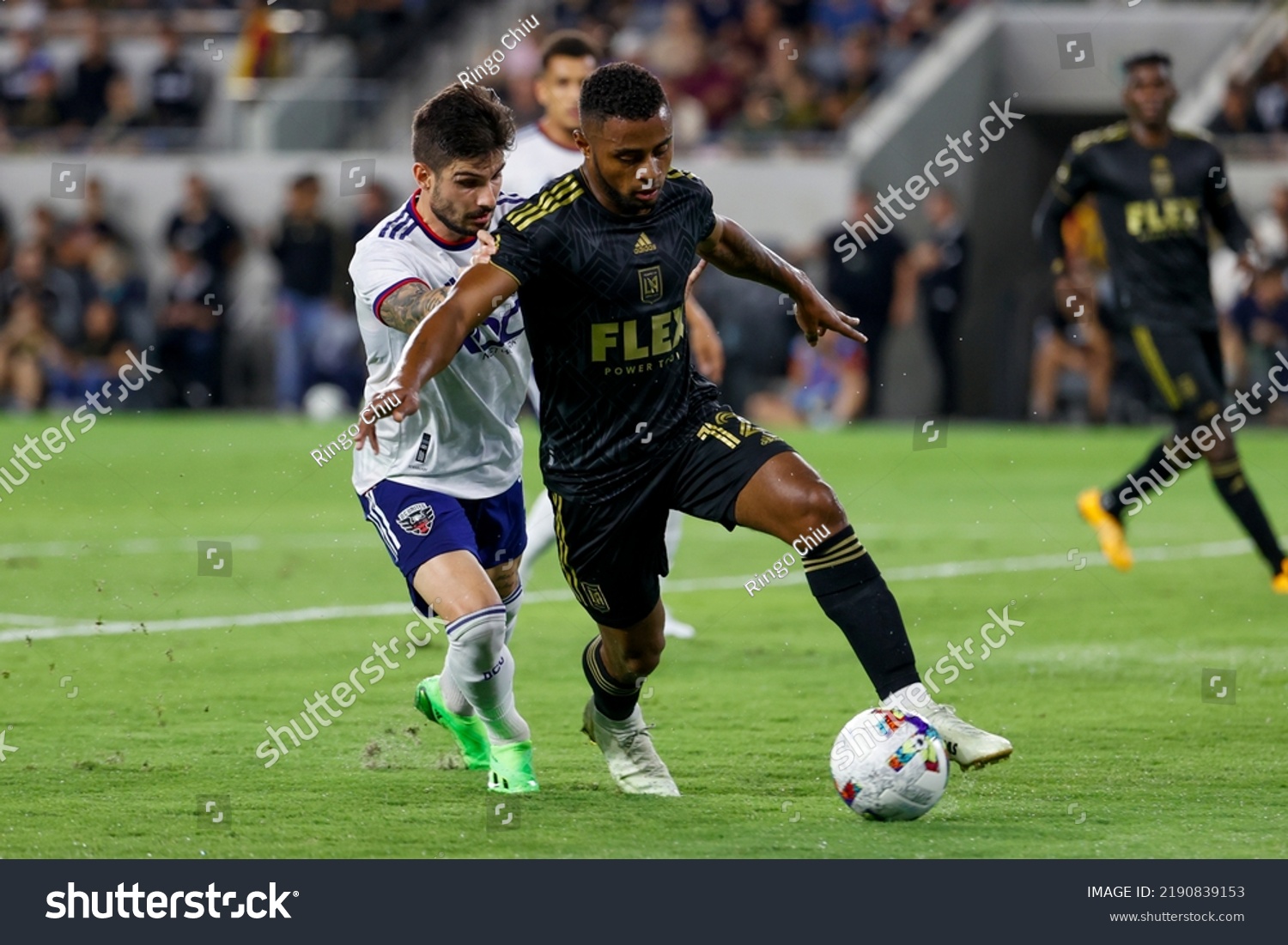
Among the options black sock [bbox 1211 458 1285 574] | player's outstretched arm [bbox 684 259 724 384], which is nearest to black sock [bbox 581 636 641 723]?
player's outstretched arm [bbox 684 259 724 384]

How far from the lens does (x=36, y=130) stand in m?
22.9

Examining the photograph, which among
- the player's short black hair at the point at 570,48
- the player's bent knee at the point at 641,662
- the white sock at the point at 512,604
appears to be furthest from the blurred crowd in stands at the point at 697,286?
the player's bent knee at the point at 641,662

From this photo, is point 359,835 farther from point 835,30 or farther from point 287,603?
point 835,30

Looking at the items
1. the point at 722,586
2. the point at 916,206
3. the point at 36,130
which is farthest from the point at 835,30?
the point at 722,586

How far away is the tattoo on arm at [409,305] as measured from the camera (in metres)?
5.68

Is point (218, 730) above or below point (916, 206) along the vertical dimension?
below

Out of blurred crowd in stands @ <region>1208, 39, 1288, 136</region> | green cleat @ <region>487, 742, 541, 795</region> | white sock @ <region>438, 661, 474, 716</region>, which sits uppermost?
blurred crowd in stands @ <region>1208, 39, 1288, 136</region>

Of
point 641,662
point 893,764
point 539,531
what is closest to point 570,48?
point 539,531

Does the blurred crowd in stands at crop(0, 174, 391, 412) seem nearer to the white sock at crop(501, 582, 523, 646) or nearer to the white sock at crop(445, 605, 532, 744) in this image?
the white sock at crop(501, 582, 523, 646)

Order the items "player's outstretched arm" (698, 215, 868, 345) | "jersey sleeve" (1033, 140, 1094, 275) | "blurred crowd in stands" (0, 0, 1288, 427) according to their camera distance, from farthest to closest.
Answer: "blurred crowd in stands" (0, 0, 1288, 427), "jersey sleeve" (1033, 140, 1094, 275), "player's outstretched arm" (698, 215, 868, 345)

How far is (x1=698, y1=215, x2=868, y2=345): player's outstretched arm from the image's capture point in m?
5.94

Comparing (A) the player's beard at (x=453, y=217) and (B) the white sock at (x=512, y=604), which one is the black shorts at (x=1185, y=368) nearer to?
(B) the white sock at (x=512, y=604)

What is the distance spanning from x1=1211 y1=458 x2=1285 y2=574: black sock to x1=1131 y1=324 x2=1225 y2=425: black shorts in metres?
0.31
